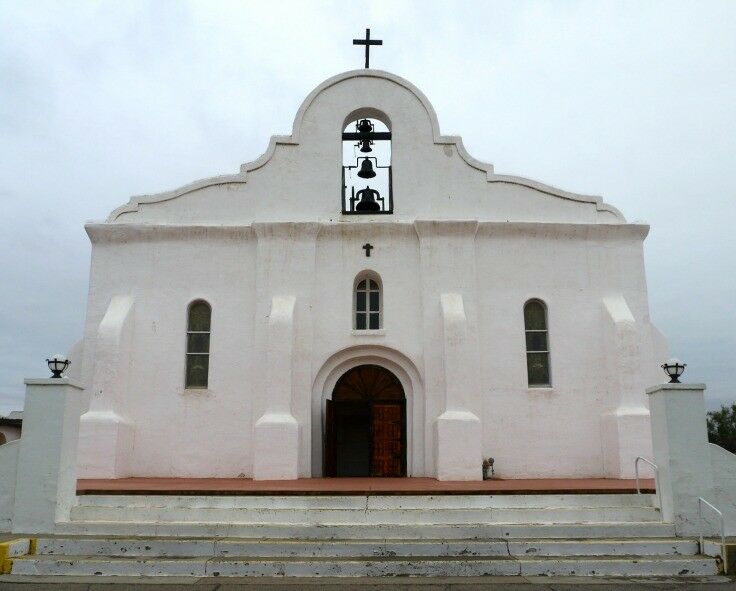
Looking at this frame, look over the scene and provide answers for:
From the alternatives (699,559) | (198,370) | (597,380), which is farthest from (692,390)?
(198,370)

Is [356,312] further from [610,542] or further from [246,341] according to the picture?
[610,542]

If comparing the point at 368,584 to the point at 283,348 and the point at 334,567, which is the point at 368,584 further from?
the point at 283,348

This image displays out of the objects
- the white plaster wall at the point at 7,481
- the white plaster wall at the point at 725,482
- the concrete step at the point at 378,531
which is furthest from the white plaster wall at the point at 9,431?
the white plaster wall at the point at 725,482

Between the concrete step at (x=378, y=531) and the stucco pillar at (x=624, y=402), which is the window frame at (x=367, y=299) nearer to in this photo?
the stucco pillar at (x=624, y=402)

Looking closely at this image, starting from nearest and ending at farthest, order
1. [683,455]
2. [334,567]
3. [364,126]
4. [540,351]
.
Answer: [334,567]
[683,455]
[540,351]
[364,126]

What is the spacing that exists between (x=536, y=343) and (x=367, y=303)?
3.98 m

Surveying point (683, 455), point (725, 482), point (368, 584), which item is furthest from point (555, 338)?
Answer: point (368, 584)

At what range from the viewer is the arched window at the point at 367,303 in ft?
52.3

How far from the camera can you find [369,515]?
→ 1076cm

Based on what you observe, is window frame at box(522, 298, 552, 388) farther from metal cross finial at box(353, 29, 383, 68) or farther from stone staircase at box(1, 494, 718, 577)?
metal cross finial at box(353, 29, 383, 68)

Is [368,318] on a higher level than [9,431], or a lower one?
higher

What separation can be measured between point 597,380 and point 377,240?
19.2 feet

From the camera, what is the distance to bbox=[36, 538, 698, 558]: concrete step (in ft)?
30.8

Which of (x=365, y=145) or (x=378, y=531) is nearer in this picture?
(x=378, y=531)
